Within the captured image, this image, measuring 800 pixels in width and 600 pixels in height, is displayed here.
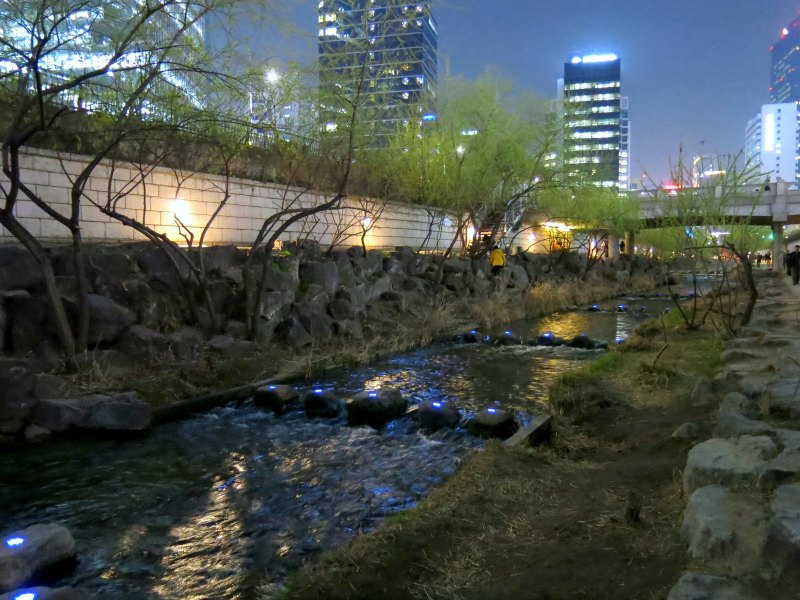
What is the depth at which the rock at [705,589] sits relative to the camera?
9.41 feet

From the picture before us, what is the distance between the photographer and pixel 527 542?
407cm

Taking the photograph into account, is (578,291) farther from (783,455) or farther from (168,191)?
(783,455)

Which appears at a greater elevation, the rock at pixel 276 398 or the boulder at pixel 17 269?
the boulder at pixel 17 269

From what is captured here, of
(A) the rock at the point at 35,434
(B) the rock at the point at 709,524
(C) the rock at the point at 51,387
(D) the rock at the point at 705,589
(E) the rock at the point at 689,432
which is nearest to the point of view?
(D) the rock at the point at 705,589

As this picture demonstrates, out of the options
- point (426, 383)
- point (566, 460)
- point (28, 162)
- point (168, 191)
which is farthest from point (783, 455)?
point (168, 191)

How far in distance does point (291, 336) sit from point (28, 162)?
19.5 feet

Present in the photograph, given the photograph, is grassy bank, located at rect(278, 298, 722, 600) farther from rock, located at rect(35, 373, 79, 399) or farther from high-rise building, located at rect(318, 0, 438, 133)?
high-rise building, located at rect(318, 0, 438, 133)

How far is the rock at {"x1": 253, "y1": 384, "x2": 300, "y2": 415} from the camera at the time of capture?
373 inches

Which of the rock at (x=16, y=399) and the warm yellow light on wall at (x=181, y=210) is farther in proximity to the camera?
the warm yellow light on wall at (x=181, y=210)

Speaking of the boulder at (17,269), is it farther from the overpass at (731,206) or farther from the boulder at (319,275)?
the overpass at (731,206)

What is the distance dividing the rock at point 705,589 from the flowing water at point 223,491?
2717 millimetres

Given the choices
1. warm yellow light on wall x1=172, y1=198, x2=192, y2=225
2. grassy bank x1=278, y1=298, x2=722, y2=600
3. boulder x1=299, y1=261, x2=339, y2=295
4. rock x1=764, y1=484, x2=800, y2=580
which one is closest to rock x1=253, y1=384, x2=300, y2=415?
grassy bank x1=278, y1=298, x2=722, y2=600

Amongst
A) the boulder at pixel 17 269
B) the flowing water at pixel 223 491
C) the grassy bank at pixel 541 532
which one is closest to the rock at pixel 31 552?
the flowing water at pixel 223 491

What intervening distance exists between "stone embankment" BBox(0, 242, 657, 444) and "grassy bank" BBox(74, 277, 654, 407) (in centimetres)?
17
